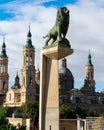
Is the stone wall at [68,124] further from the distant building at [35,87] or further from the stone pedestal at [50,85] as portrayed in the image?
the distant building at [35,87]

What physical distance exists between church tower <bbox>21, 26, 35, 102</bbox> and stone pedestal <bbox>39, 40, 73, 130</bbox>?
77531 millimetres

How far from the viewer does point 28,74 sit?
94125mm

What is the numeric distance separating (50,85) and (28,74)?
7825 centimetres

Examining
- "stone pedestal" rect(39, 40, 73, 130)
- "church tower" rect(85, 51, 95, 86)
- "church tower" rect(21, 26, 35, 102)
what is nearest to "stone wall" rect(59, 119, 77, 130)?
"stone pedestal" rect(39, 40, 73, 130)

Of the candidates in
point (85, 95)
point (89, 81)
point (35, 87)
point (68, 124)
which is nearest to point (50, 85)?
point (68, 124)

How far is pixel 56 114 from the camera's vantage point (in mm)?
15664

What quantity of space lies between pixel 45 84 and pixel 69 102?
90.0m

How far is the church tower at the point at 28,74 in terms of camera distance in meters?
94.1

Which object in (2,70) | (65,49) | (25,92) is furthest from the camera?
(2,70)

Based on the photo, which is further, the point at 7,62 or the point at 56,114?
the point at 7,62

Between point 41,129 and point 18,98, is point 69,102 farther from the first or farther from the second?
point 41,129

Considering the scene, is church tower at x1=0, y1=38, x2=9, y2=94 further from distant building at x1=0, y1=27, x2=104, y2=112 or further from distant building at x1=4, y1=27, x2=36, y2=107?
distant building at x1=4, y1=27, x2=36, y2=107

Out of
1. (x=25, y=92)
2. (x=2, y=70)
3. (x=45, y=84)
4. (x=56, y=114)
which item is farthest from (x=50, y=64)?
(x=2, y=70)

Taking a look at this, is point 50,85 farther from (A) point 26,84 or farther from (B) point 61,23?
(A) point 26,84
